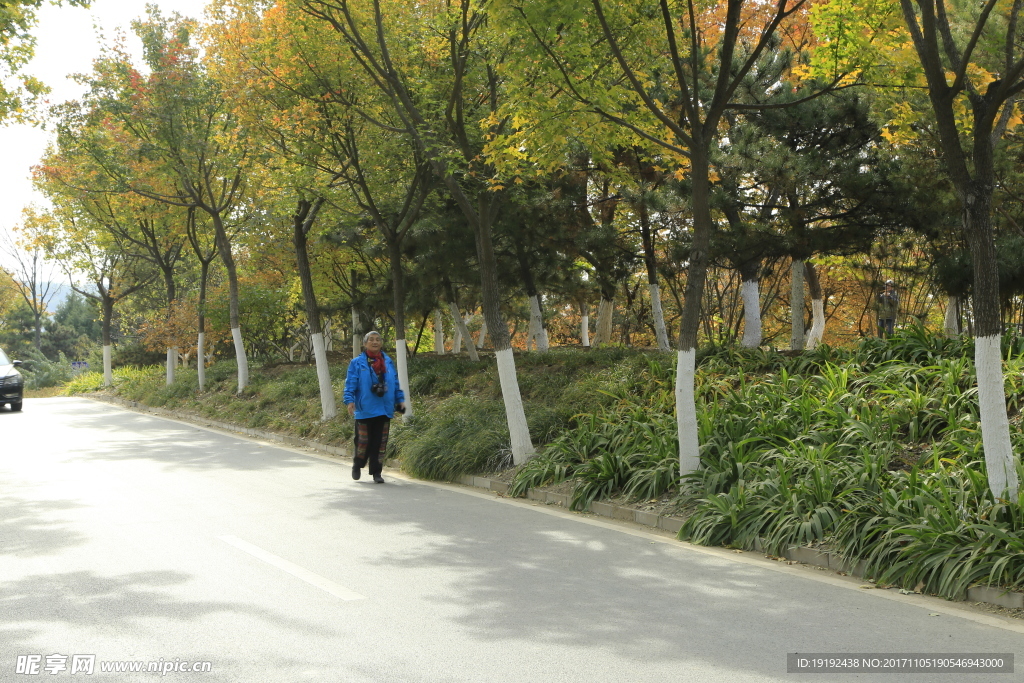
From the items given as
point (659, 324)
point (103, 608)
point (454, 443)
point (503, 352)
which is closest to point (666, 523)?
point (503, 352)

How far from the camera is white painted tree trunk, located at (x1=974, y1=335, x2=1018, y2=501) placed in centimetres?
643

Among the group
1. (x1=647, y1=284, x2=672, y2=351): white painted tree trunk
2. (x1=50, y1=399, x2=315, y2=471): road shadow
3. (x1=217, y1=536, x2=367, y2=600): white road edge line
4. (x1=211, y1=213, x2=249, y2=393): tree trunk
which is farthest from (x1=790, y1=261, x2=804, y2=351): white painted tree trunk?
(x1=211, y1=213, x2=249, y2=393): tree trunk

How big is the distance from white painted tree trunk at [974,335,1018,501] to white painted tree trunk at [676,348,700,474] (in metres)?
2.90

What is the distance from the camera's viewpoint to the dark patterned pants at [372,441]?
11.2 meters

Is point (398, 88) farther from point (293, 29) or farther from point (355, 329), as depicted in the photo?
point (355, 329)

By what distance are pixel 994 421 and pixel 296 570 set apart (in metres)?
5.49

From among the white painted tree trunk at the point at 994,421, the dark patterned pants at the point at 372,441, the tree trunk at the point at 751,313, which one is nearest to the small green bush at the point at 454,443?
the dark patterned pants at the point at 372,441

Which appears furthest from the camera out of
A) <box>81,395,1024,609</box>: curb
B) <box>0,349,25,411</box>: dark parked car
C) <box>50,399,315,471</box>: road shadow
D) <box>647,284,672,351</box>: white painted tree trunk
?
<box>0,349,25,411</box>: dark parked car

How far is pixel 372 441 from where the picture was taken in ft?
36.8

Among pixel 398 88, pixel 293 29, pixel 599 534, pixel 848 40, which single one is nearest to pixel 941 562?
pixel 599 534

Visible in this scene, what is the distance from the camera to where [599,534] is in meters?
7.96

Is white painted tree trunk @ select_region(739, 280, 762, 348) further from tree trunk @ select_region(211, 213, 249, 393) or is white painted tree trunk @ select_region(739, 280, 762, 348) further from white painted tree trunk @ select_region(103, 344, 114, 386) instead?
white painted tree trunk @ select_region(103, 344, 114, 386)

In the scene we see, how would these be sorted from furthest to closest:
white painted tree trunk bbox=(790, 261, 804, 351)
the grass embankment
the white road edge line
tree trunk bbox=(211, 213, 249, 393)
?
tree trunk bbox=(211, 213, 249, 393) → white painted tree trunk bbox=(790, 261, 804, 351) → the grass embankment → the white road edge line

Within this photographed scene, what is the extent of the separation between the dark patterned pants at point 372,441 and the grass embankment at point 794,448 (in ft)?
2.57
